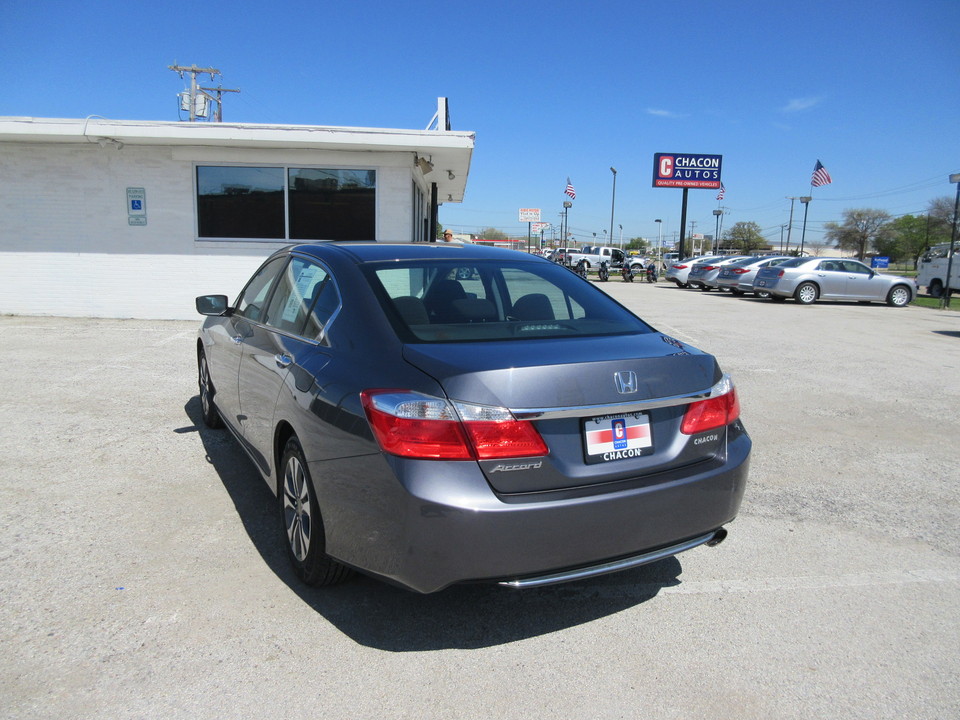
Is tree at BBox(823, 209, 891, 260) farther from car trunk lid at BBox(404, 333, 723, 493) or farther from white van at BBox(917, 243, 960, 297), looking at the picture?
car trunk lid at BBox(404, 333, 723, 493)

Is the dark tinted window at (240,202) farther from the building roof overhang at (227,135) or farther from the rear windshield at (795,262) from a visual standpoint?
the rear windshield at (795,262)

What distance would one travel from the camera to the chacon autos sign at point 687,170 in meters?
40.2

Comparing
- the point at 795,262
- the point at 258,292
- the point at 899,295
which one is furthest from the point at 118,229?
the point at 899,295

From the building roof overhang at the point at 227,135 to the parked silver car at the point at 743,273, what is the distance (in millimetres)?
15351

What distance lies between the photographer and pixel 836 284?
2177 centimetres

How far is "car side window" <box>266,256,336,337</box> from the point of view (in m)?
3.51

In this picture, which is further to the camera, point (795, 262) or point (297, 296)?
point (795, 262)

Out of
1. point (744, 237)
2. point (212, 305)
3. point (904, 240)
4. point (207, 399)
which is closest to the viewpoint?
point (212, 305)

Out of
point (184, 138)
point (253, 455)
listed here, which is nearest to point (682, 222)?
point (184, 138)

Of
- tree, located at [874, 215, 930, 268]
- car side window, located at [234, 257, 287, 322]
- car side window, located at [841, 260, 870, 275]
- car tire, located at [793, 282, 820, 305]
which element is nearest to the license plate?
car side window, located at [234, 257, 287, 322]

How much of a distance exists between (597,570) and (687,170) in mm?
41068

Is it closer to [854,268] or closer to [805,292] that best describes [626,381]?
[805,292]

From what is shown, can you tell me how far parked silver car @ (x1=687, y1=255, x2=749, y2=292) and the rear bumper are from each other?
25566mm

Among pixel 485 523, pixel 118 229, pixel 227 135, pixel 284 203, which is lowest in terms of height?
pixel 485 523
